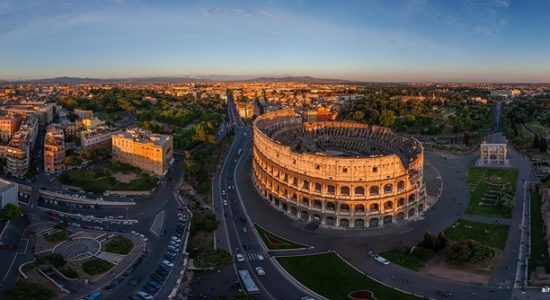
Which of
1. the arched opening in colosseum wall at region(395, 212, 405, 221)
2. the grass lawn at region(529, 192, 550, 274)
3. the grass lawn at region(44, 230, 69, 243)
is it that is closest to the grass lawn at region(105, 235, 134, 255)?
the grass lawn at region(44, 230, 69, 243)

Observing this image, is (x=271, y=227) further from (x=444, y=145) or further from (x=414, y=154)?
(x=444, y=145)

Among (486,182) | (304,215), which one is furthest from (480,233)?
(486,182)

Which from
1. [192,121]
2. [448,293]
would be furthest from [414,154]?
[192,121]

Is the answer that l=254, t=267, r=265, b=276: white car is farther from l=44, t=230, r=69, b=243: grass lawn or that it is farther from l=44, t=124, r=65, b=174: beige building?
l=44, t=124, r=65, b=174: beige building

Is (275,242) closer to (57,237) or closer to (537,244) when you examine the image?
(57,237)

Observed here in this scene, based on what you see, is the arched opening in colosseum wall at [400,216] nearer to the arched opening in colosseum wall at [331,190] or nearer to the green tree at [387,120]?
the arched opening in colosseum wall at [331,190]

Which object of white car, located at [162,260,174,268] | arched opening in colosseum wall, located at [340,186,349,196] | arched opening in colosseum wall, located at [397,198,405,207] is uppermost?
arched opening in colosseum wall, located at [340,186,349,196]
